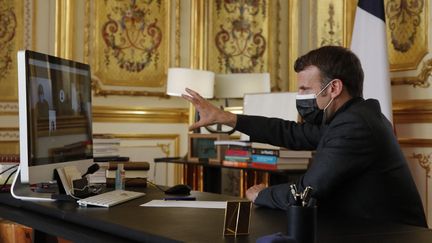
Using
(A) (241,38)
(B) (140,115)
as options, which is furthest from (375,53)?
(B) (140,115)

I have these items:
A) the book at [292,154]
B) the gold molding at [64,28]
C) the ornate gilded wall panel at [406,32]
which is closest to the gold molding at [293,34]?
the ornate gilded wall panel at [406,32]

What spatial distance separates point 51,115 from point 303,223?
118 cm

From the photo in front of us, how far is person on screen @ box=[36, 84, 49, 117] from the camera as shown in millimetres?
2221

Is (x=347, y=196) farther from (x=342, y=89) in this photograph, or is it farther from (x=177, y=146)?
(x=177, y=146)

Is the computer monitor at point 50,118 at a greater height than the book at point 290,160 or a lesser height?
greater

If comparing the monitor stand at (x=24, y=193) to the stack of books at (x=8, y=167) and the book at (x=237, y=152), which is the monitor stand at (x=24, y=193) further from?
the book at (x=237, y=152)

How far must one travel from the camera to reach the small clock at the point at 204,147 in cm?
471

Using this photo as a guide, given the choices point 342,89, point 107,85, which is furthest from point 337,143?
point 107,85

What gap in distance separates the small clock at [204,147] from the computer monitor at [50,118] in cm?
212

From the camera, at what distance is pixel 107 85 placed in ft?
17.6

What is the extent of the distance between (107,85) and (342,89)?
11.1 feet

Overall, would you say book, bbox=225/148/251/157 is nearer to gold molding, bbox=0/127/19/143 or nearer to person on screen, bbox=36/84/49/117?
gold molding, bbox=0/127/19/143

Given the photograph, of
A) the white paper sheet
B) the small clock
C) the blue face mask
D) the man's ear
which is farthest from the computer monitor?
the small clock

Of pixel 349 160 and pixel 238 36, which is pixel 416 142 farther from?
pixel 349 160
